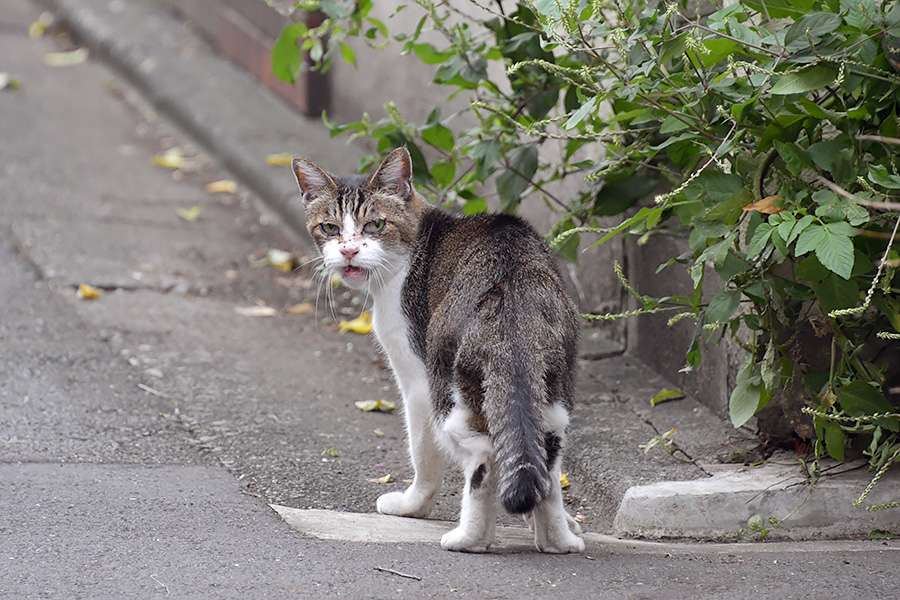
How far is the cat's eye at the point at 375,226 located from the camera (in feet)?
11.3

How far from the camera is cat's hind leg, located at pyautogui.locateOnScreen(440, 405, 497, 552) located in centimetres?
295

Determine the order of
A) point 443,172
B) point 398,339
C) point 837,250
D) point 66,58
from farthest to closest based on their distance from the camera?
point 66,58, point 443,172, point 398,339, point 837,250

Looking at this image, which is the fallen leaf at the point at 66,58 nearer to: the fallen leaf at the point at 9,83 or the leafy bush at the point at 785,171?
the fallen leaf at the point at 9,83

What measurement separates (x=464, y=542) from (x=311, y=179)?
4.53 feet

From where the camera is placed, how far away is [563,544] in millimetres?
2979

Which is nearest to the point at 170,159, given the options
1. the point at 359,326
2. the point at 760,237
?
the point at 359,326

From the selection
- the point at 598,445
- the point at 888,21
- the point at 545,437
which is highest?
the point at 888,21

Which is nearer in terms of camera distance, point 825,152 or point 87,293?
point 825,152

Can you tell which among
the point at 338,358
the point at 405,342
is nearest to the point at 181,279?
the point at 338,358

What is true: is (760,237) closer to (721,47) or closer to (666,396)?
(721,47)

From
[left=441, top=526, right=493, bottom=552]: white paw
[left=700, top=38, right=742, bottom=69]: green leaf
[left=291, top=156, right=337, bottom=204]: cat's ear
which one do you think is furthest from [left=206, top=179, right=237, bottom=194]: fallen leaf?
[left=700, top=38, right=742, bottom=69]: green leaf

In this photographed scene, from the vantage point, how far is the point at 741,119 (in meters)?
2.97

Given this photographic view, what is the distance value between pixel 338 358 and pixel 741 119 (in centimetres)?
254

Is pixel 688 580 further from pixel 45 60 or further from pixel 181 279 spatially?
pixel 45 60
